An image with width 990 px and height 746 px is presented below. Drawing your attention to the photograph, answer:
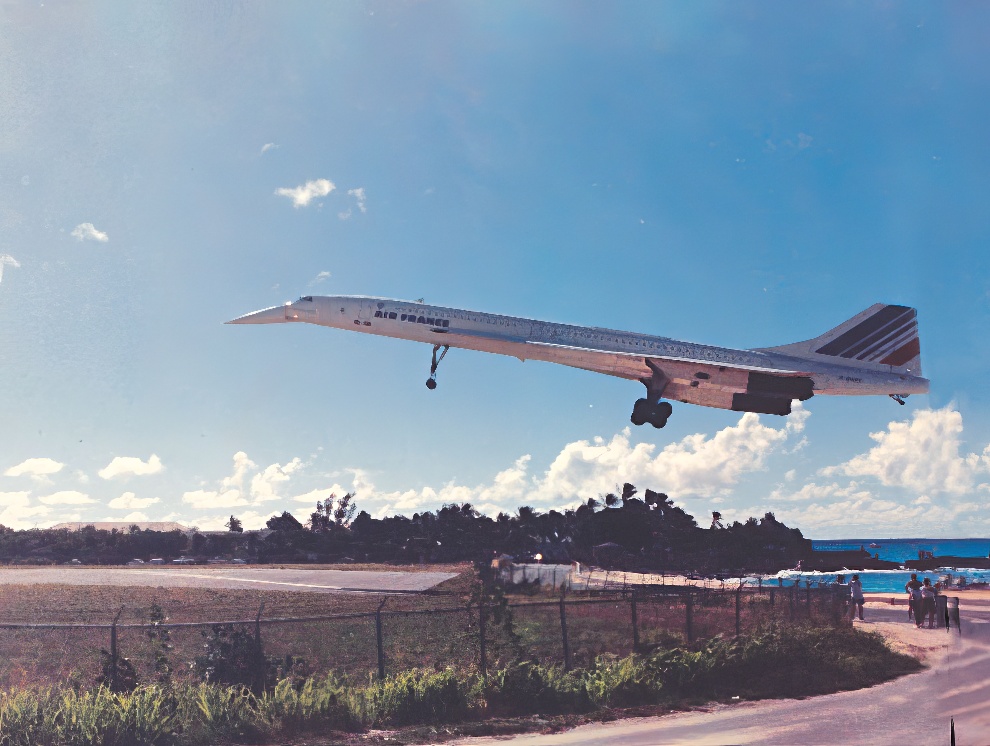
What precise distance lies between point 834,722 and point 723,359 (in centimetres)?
950

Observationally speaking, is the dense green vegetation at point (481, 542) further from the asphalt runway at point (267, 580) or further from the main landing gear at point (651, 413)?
the main landing gear at point (651, 413)

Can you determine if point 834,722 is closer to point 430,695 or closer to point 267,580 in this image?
point 430,695

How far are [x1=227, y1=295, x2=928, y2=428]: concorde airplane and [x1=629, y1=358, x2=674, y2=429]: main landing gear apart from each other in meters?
0.03

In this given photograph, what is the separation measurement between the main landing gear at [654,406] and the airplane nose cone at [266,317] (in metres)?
11.2

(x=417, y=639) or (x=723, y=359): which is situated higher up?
(x=723, y=359)

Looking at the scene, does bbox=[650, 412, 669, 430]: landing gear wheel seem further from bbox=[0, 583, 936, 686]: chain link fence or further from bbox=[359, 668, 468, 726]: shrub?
bbox=[359, 668, 468, 726]: shrub

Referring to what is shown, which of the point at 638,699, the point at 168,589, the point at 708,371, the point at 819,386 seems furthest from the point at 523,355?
the point at 168,589

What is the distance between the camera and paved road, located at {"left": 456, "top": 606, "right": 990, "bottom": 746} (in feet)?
40.6

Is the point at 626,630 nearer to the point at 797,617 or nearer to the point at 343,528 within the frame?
the point at 797,617

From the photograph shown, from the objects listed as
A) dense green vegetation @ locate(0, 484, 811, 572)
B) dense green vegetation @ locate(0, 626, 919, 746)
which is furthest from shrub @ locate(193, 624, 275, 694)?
dense green vegetation @ locate(0, 484, 811, 572)

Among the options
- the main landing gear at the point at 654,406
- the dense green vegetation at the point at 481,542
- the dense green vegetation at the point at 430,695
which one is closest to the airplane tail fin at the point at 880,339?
the main landing gear at the point at 654,406

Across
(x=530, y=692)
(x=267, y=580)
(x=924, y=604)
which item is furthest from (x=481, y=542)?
(x=530, y=692)

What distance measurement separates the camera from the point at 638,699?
15352mm

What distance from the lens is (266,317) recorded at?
953 inches
